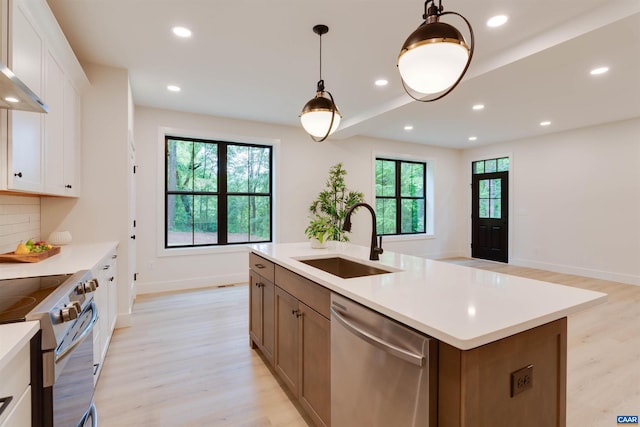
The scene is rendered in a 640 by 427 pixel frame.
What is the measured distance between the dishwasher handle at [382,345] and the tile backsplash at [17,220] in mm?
2501

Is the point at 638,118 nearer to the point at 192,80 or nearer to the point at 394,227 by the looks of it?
the point at 394,227

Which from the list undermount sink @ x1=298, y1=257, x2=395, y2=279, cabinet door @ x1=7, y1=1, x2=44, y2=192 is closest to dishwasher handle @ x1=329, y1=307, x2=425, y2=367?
undermount sink @ x1=298, y1=257, x2=395, y2=279

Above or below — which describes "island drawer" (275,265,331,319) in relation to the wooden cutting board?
below

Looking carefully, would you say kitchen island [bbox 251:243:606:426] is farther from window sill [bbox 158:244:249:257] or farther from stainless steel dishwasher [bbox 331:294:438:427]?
window sill [bbox 158:244:249:257]

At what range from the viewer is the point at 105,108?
10.4ft

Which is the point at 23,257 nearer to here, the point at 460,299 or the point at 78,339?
the point at 78,339

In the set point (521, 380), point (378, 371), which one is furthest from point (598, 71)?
point (378, 371)

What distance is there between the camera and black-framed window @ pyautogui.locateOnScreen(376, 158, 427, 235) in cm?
706

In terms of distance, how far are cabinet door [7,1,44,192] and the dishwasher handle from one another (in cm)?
200

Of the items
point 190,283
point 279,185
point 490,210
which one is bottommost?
point 190,283

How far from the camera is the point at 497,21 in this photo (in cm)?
253

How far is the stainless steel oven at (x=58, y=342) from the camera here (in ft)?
3.52

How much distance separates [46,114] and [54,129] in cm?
18

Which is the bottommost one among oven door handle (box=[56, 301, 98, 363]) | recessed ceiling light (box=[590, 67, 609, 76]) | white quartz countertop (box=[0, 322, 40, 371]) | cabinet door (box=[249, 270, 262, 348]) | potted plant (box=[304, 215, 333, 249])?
cabinet door (box=[249, 270, 262, 348])
